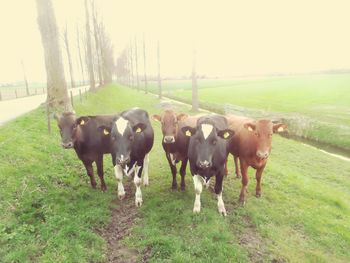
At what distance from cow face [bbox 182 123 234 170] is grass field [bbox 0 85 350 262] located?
1.31 meters

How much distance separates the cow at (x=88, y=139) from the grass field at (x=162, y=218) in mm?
710

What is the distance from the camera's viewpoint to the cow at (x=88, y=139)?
779cm

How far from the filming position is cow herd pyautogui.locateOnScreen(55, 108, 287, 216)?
691 cm

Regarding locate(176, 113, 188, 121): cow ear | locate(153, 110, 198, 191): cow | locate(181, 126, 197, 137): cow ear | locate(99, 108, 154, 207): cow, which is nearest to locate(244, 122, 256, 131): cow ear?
locate(181, 126, 197, 137): cow ear

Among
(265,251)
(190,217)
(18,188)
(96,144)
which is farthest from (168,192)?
(18,188)

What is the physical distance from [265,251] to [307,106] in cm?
2867

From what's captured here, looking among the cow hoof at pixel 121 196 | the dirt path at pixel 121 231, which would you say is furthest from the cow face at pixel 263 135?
the cow hoof at pixel 121 196

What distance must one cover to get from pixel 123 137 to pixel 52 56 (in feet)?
31.5

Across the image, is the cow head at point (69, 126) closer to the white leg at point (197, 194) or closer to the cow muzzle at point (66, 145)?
the cow muzzle at point (66, 145)

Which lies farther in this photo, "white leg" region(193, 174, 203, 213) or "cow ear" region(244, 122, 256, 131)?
"cow ear" region(244, 122, 256, 131)

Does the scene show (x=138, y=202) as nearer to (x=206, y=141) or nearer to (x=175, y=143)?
(x=175, y=143)

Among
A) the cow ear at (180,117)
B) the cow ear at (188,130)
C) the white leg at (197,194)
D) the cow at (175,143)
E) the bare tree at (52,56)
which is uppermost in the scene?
the bare tree at (52,56)

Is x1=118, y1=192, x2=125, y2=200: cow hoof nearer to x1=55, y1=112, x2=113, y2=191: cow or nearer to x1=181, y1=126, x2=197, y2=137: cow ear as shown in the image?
x1=55, y1=112, x2=113, y2=191: cow

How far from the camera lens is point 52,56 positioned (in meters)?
14.4
